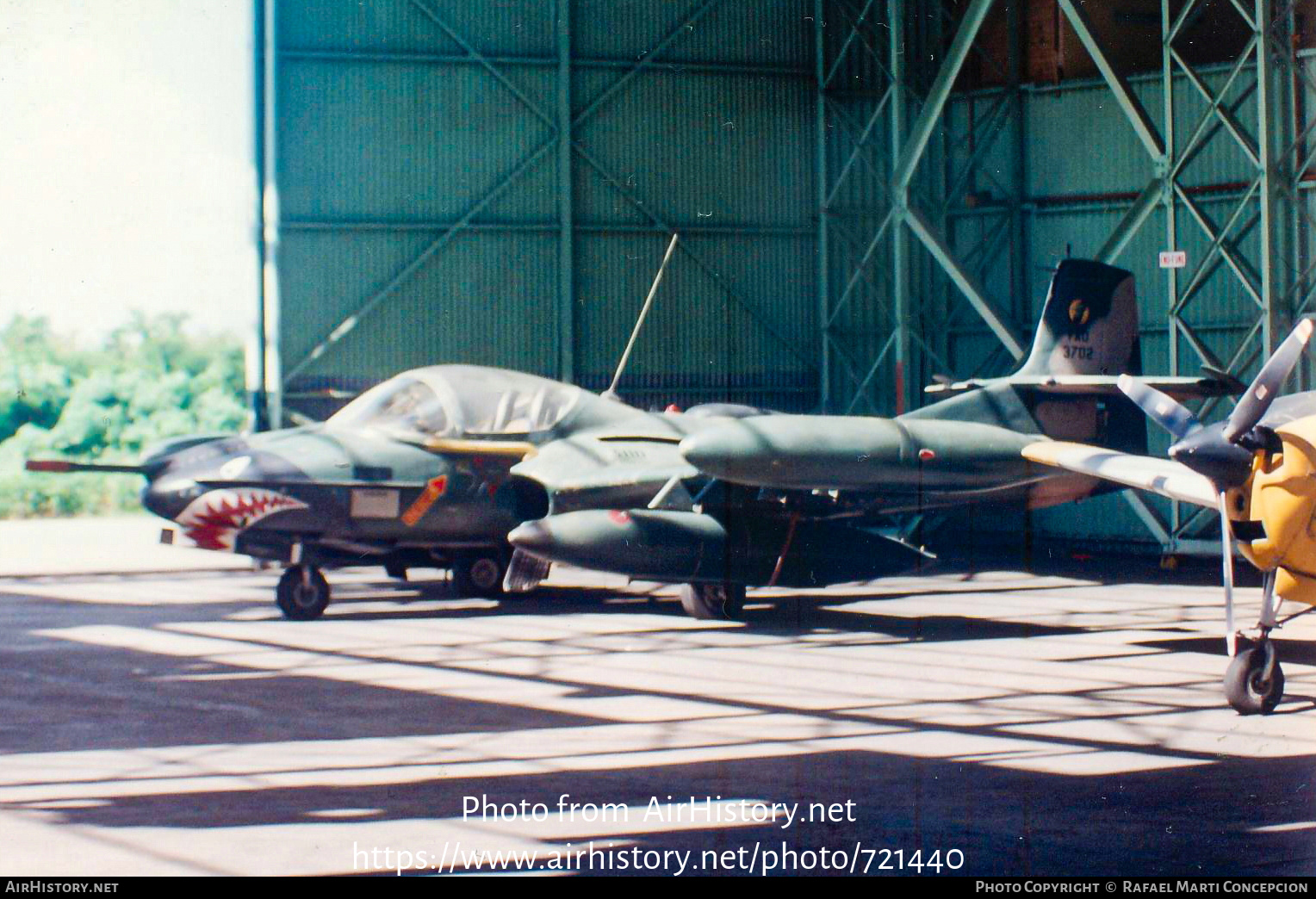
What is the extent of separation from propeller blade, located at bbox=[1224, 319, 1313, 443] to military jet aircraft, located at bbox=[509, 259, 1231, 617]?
3173 mm

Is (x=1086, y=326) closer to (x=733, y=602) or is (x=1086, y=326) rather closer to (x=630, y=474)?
(x=733, y=602)

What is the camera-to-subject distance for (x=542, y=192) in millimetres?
23406

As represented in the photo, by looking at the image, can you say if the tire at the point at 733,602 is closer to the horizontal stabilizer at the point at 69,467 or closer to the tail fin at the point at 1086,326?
the tail fin at the point at 1086,326

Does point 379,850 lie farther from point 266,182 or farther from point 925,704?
point 266,182

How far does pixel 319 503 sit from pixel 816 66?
46.2 ft

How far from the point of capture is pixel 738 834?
6.06m

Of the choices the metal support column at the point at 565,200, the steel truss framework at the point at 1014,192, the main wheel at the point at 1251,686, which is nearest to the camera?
the main wheel at the point at 1251,686

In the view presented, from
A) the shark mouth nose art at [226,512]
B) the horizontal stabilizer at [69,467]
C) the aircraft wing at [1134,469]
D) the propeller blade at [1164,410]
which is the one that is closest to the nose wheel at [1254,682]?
the aircraft wing at [1134,469]

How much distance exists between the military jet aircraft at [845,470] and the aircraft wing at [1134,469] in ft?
1.87

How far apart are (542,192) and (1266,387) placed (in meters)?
16.2

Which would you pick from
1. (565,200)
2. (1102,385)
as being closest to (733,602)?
(1102,385)

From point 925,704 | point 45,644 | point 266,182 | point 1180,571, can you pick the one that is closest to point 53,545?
point 266,182

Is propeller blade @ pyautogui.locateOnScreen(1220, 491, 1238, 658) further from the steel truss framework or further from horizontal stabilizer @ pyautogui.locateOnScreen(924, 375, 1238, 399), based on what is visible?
the steel truss framework

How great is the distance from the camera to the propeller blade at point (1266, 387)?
27.9 feet
